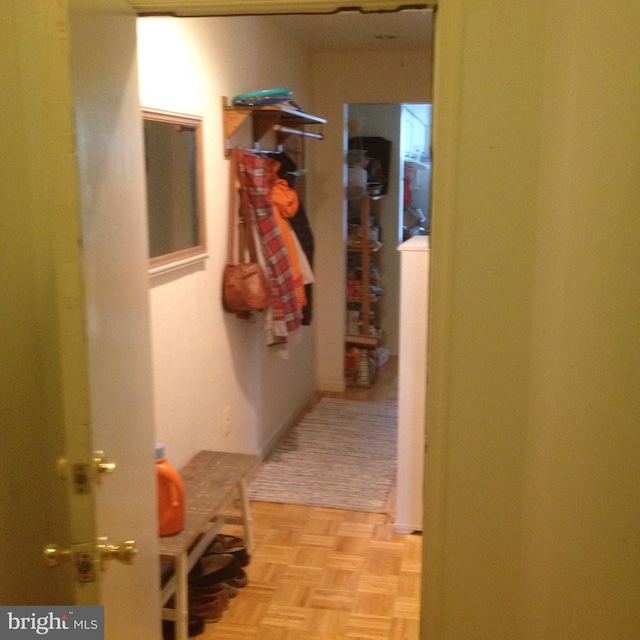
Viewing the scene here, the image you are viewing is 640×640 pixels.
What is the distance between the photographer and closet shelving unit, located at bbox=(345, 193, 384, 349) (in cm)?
556

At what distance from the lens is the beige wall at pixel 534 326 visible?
46.8 inches

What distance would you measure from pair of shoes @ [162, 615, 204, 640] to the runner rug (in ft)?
3.40

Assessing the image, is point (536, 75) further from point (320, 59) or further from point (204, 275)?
point (320, 59)

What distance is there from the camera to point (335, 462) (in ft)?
13.3

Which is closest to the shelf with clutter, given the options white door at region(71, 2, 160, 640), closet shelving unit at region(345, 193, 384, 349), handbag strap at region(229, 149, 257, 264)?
handbag strap at region(229, 149, 257, 264)

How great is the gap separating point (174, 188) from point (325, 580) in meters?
1.67

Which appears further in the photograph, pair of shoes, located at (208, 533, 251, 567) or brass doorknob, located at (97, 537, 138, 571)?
pair of shoes, located at (208, 533, 251, 567)

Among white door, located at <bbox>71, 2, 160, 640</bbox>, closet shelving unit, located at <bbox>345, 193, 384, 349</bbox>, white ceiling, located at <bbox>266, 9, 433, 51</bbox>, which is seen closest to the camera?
white door, located at <bbox>71, 2, 160, 640</bbox>

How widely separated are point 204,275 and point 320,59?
7.97 feet

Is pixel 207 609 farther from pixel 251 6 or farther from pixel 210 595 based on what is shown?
pixel 251 6

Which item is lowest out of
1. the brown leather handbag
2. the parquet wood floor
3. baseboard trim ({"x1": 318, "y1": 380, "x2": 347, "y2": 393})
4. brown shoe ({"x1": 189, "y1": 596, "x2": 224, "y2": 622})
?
the parquet wood floor

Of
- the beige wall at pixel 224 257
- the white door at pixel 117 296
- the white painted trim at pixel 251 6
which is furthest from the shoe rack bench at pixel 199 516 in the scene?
the white painted trim at pixel 251 6

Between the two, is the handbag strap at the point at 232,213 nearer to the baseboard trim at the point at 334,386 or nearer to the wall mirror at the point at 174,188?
the wall mirror at the point at 174,188

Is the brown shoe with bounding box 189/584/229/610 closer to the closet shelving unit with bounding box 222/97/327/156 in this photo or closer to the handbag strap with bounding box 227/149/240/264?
the handbag strap with bounding box 227/149/240/264
